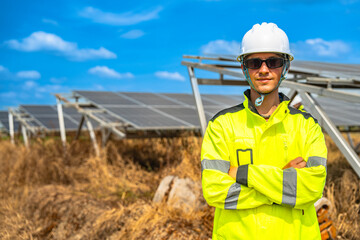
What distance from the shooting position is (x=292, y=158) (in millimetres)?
2449

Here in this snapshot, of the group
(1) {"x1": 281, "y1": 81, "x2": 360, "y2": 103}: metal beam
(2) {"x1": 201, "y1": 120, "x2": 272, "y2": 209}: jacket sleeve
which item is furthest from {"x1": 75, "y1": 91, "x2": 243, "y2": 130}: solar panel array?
(2) {"x1": 201, "y1": 120, "x2": 272, "y2": 209}: jacket sleeve

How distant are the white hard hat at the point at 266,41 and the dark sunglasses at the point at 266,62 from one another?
0.17 feet

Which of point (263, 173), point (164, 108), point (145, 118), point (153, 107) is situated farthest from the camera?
point (164, 108)

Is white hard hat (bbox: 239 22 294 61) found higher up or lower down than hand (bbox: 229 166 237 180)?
higher up

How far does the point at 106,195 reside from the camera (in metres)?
7.70

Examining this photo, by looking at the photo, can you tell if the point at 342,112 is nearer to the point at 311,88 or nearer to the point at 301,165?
the point at 311,88

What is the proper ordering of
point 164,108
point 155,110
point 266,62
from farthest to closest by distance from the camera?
point 164,108 < point 155,110 < point 266,62

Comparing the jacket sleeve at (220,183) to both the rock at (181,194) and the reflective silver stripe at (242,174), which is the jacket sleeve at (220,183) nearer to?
the reflective silver stripe at (242,174)

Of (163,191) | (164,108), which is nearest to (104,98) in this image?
(164,108)

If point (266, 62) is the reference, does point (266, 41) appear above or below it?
above

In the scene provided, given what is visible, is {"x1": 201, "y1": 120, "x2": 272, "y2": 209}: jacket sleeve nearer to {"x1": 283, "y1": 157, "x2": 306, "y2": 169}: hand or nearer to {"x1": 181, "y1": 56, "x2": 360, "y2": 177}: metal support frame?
{"x1": 283, "y1": 157, "x2": 306, "y2": 169}: hand

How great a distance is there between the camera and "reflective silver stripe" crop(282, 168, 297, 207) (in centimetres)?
225

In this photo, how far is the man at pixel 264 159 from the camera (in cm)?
227

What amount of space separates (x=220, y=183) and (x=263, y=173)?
0.83ft
